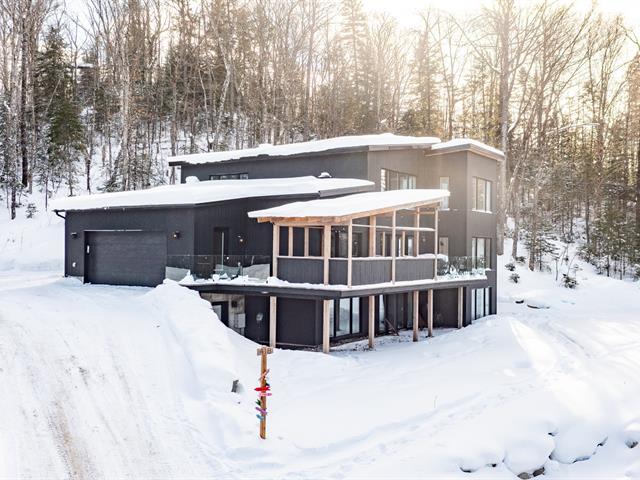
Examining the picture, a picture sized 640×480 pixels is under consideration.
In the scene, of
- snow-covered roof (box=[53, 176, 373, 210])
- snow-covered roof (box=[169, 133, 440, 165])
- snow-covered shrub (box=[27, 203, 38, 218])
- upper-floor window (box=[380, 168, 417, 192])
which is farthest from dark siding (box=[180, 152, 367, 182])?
snow-covered shrub (box=[27, 203, 38, 218])

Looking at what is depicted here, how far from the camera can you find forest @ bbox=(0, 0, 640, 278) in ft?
106

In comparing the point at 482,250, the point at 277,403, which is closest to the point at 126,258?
the point at 277,403

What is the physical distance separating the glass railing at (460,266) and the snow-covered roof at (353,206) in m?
3.17

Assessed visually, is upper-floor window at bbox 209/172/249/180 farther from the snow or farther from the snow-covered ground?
the snow-covered ground

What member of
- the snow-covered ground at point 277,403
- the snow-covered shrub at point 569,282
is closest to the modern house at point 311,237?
the snow-covered ground at point 277,403

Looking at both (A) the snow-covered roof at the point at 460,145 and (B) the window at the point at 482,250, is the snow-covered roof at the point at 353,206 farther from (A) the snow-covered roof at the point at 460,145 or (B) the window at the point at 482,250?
(B) the window at the point at 482,250

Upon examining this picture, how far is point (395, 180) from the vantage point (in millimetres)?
22078

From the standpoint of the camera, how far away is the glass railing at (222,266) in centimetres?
1681

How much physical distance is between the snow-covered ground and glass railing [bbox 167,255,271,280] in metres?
1.30

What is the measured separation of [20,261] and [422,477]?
23675mm

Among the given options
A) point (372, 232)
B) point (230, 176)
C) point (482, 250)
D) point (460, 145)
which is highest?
point (460, 145)

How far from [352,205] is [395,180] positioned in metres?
7.06

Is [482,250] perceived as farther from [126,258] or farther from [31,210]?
[31,210]

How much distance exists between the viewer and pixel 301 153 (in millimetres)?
21453
